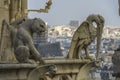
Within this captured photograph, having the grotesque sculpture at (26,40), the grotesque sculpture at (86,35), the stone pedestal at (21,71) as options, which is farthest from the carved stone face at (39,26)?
the grotesque sculpture at (86,35)

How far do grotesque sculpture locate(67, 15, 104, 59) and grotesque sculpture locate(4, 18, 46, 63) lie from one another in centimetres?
274

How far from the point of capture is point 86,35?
42.8 feet

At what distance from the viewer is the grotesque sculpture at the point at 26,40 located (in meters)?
9.66

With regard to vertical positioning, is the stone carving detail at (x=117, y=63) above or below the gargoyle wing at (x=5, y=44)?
below

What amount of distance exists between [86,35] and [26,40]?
11.4 feet

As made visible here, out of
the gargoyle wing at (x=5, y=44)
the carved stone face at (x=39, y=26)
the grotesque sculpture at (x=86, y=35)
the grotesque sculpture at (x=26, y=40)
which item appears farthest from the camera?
the grotesque sculpture at (x=86, y=35)

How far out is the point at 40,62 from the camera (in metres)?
9.70

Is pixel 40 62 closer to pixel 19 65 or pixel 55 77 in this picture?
pixel 19 65

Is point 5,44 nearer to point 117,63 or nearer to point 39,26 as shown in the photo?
point 117,63

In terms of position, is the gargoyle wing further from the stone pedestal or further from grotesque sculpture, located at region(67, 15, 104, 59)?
the stone pedestal

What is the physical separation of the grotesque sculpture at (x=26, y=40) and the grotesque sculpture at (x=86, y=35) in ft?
9.00

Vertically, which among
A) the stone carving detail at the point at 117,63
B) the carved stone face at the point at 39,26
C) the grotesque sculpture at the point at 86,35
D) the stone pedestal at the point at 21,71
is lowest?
the stone carving detail at the point at 117,63

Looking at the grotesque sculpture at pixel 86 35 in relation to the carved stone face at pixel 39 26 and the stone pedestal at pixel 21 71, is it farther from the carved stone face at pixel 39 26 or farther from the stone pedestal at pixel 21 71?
the stone pedestal at pixel 21 71

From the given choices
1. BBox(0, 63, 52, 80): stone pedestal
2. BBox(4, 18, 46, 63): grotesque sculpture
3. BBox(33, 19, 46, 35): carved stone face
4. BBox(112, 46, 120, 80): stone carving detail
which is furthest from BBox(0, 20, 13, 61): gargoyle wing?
BBox(112, 46, 120, 80): stone carving detail
